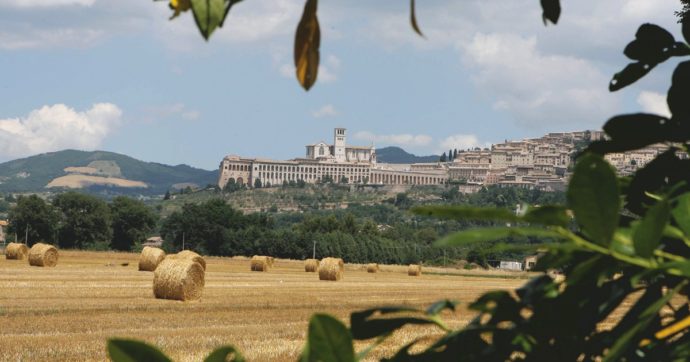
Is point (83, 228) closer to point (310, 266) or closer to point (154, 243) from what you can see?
point (310, 266)

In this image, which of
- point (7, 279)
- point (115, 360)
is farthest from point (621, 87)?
point (7, 279)

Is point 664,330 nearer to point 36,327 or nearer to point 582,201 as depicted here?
point 582,201

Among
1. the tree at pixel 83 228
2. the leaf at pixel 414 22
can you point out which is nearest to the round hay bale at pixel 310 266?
the tree at pixel 83 228

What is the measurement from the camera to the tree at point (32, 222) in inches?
3519

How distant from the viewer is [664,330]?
114 centimetres

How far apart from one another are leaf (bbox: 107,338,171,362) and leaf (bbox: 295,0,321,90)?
303mm

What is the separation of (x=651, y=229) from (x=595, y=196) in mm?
66

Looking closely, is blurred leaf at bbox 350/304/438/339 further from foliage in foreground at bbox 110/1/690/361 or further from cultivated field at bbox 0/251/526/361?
cultivated field at bbox 0/251/526/361

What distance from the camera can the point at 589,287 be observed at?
1.11 m

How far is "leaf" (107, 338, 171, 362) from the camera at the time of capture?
38.0 inches

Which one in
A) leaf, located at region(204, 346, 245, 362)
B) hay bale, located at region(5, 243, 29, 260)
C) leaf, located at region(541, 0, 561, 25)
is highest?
leaf, located at region(541, 0, 561, 25)

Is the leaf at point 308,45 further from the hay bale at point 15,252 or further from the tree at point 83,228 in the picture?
the tree at point 83,228

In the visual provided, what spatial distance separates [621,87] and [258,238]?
93.9m

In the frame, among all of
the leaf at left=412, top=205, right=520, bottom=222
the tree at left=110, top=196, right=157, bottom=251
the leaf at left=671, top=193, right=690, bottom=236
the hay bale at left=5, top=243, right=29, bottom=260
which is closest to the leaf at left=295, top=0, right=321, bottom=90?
the leaf at left=412, top=205, right=520, bottom=222
